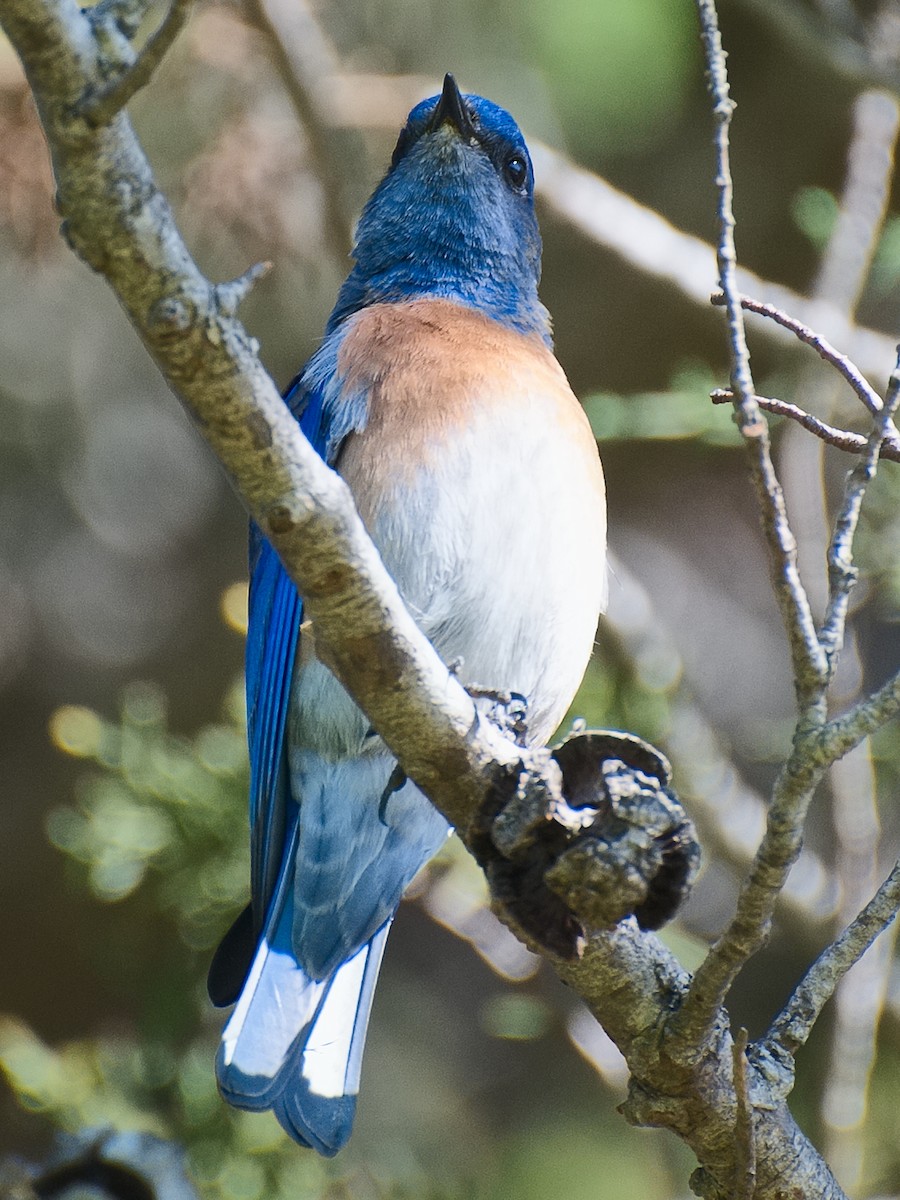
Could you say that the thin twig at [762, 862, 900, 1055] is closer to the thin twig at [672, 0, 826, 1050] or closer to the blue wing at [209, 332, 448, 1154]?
the thin twig at [672, 0, 826, 1050]

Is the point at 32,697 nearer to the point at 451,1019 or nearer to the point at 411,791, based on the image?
the point at 451,1019

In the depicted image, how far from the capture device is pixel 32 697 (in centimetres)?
570

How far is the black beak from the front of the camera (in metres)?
4.05

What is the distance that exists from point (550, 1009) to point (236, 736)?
137 cm

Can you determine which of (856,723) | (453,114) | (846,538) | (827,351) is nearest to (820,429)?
(827,351)

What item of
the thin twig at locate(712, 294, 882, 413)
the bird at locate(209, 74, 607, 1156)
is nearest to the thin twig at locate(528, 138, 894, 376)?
the bird at locate(209, 74, 607, 1156)

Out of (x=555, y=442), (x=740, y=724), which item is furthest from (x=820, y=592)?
(x=555, y=442)

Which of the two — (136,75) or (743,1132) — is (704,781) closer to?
(743,1132)

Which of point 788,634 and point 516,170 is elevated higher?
point 516,170

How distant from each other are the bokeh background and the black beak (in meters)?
0.74

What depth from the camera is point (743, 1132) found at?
7.66 ft

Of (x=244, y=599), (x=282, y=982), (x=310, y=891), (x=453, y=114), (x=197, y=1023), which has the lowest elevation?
(x=197, y=1023)

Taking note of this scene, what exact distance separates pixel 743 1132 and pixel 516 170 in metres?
2.93

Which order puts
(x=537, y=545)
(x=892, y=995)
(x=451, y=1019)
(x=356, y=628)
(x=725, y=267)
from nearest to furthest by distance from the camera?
(x=725, y=267) < (x=356, y=628) < (x=537, y=545) < (x=892, y=995) < (x=451, y=1019)
